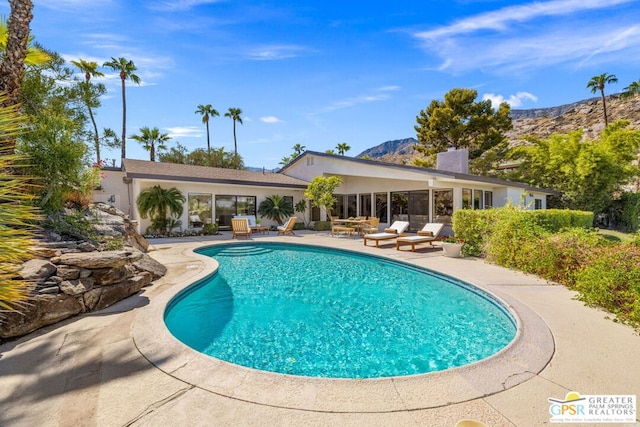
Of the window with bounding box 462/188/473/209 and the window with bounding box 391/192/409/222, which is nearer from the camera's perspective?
the window with bounding box 462/188/473/209

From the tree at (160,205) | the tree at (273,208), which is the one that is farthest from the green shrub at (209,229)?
the tree at (273,208)

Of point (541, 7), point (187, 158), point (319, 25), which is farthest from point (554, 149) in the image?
point (187, 158)

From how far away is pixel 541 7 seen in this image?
31.2 feet

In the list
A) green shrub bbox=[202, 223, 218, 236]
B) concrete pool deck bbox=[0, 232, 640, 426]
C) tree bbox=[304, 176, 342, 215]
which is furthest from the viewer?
tree bbox=[304, 176, 342, 215]

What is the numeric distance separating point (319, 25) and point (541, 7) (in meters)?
7.25

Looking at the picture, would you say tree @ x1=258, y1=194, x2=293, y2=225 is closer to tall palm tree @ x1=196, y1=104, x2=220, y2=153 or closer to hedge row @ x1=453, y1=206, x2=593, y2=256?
hedge row @ x1=453, y1=206, x2=593, y2=256

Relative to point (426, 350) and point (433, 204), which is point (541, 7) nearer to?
point (433, 204)

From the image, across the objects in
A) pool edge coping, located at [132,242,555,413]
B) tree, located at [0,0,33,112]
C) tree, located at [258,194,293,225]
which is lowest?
pool edge coping, located at [132,242,555,413]

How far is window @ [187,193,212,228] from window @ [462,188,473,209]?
13.9 meters

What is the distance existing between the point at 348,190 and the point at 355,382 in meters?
17.7

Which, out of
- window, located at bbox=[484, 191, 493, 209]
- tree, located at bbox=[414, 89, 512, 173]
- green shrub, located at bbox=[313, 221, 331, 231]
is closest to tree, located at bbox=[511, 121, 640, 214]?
window, located at bbox=[484, 191, 493, 209]

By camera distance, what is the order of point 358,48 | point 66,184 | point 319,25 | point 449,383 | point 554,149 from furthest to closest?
point 554,149, point 358,48, point 319,25, point 66,184, point 449,383

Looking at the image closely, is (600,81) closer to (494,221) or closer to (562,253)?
(494,221)

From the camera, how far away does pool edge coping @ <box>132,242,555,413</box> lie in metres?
2.58
